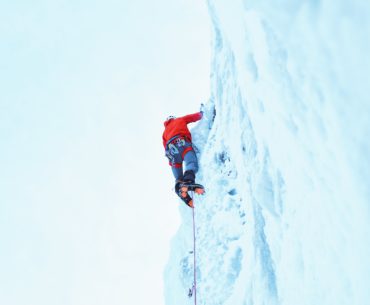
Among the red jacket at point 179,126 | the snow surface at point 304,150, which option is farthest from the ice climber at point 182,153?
the snow surface at point 304,150

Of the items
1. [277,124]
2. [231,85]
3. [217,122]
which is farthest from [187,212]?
[277,124]

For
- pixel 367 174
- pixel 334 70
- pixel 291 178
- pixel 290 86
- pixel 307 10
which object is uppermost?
pixel 307 10

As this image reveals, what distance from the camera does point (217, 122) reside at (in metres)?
6.05

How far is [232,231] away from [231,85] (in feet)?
6.28

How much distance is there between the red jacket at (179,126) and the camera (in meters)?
6.40

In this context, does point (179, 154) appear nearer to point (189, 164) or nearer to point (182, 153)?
point (182, 153)

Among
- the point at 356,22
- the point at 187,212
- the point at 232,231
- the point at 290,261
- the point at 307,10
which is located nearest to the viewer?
the point at 356,22

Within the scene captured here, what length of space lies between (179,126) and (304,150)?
4.28 meters

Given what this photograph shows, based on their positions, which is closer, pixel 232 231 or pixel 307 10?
pixel 307 10

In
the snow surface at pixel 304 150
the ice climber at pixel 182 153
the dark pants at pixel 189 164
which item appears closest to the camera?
the snow surface at pixel 304 150

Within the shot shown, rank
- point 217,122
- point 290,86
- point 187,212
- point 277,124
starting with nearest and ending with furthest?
point 290,86, point 277,124, point 217,122, point 187,212

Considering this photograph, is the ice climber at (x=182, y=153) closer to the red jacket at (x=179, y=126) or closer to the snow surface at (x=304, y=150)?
the red jacket at (x=179, y=126)

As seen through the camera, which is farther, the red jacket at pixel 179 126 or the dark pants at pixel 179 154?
the red jacket at pixel 179 126

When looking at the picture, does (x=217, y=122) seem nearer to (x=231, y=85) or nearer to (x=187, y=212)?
(x=231, y=85)
